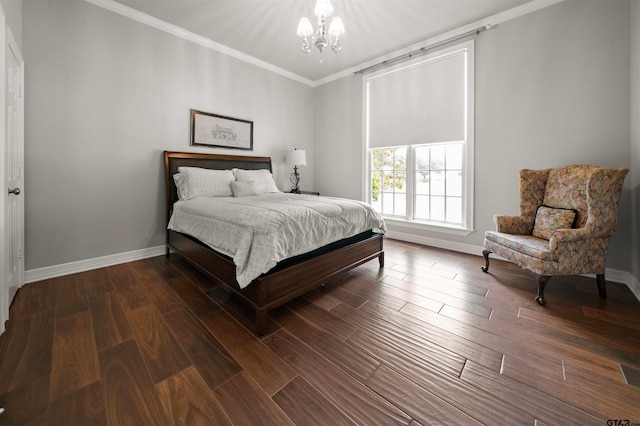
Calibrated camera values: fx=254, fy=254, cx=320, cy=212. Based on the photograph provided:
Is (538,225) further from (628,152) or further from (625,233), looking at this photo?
(628,152)

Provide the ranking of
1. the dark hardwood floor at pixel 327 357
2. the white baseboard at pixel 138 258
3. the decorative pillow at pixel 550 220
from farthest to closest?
the white baseboard at pixel 138 258 < the decorative pillow at pixel 550 220 < the dark hardwood floor at pixel 327 357

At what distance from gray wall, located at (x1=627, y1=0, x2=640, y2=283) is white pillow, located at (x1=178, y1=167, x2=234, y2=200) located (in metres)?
4.31

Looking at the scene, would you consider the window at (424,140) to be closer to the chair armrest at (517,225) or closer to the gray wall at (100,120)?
the chair armrest at (517,225)

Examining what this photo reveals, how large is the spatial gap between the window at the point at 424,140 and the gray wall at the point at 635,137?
1.36m

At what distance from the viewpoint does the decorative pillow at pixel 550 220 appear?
2.40m

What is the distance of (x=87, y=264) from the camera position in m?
2.87

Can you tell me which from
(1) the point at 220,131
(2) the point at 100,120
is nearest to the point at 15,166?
(2) the point at 100,120

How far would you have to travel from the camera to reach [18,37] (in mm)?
2346

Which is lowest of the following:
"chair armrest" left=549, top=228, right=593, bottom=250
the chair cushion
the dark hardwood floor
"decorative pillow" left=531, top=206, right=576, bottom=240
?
the dark hardwood floor

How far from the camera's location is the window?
351 cm

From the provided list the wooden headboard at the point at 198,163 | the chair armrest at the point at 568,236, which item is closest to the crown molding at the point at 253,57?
the wooden headboard at the point at 198,163

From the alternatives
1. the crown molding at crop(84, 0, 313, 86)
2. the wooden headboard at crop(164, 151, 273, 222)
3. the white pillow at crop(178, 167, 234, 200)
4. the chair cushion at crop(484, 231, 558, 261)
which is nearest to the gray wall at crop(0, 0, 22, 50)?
the crown molding at crop(84, 0, 313, 86)

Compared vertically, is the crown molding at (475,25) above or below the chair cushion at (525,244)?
above

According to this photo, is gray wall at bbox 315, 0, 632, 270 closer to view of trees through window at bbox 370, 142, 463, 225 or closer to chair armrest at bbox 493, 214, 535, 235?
view of trees through window at bbox 370, 142, 463, 225
